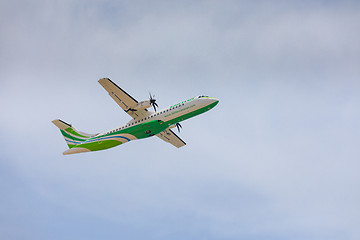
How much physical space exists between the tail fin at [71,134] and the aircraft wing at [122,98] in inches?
273

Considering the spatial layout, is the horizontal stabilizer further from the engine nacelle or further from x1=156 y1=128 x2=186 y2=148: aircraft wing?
x1=156 y1=128 x2=186 y2=148: aircraft wing

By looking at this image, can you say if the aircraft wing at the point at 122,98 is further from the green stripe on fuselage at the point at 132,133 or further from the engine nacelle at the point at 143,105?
the green stripe on fuselage at the point at 132,133

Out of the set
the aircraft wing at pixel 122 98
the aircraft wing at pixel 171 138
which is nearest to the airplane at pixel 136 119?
the aircraft wing at pixel 122 98

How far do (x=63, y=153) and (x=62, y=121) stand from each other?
5.37m

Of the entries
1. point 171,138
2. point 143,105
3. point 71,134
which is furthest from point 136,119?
point 71,134

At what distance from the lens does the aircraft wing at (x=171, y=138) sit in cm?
5650

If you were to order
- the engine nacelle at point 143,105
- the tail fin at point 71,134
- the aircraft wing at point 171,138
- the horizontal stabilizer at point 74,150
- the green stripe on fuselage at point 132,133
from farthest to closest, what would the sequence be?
the aircraft wing at point 171,138 → the tail fin at point 71,134 → the horizontal stabilizer at point 74,150 → the green stripe on fuselage at point 132,133 → the engine nacelle at point 143,105

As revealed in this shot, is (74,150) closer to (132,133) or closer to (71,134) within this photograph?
(71,134)

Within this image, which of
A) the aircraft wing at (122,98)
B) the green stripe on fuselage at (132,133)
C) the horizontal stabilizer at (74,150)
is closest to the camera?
the aircraft wing at (122,98)

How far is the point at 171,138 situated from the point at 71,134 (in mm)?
13647

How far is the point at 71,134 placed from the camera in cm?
5462

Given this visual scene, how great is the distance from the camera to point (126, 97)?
49219 millimetres

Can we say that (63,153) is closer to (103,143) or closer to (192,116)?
(103,143)

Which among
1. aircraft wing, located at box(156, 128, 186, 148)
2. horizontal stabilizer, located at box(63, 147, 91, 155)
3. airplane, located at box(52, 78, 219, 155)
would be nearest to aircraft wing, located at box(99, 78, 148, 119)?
airplane, located at box(52, 78, 219, 155)
